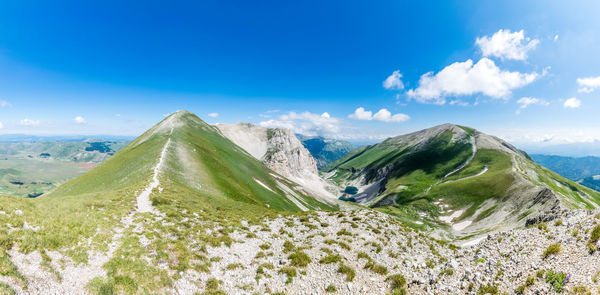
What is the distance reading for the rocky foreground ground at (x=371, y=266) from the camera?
1120 centimetres

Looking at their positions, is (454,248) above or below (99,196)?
below

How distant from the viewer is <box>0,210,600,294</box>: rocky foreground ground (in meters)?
11.2

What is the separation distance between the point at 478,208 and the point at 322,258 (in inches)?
4409

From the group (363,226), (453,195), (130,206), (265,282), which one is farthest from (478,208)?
(130,206)

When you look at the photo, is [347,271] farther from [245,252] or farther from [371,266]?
[245,252]

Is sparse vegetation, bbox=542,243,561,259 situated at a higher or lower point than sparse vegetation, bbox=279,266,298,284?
higher

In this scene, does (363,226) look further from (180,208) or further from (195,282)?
(180,208)

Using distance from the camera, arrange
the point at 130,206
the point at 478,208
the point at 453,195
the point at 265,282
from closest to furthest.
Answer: the point at 265,282 < the point at 130,206 < the point at 478,208 < the point at 453,195

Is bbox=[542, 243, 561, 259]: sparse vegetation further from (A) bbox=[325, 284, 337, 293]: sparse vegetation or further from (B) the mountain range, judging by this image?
(A) bbox=[325, 284, 337, 293]: sparse vegetation

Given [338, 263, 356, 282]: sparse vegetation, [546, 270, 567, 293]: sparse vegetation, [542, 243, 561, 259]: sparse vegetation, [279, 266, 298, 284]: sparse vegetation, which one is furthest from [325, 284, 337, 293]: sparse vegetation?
[542, 243, 561, 259]: sparse vegetation

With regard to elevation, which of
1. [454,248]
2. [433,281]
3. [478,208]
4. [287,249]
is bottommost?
[478,208]

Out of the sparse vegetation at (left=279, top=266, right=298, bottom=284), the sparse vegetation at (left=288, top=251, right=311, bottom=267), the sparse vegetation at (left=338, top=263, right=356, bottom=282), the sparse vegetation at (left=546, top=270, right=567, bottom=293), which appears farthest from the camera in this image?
the sparse vegetation at (left=288, top=251, right=311, bottom=267)

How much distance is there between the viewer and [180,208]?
27875 mm

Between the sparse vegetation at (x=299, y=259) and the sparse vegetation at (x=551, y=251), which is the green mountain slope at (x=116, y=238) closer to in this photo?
the sparse vegetation at (x=299, y=259)
